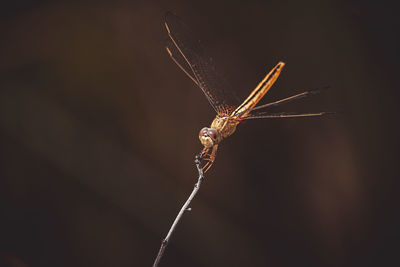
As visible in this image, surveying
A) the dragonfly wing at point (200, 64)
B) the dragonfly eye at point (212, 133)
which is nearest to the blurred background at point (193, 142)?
the dragonfly wing at point (200, 64)

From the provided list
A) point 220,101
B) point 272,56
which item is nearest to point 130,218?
point 220,101

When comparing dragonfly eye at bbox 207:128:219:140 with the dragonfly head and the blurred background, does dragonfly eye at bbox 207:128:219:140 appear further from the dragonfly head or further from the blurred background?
the blurred background

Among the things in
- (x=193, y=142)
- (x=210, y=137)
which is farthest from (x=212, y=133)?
(x=193, y=142)

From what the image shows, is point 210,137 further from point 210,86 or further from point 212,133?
point 210,86

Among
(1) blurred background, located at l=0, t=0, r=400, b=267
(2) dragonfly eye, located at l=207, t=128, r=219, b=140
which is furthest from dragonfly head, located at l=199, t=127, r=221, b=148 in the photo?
(1) blurred background, located at l=0, t=0, r=400, b=267

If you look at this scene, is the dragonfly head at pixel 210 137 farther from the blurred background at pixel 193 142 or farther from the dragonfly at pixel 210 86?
the blurred background at pixel 193 142
